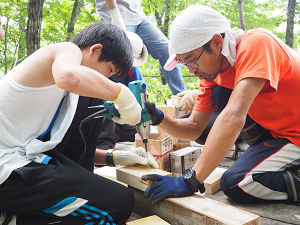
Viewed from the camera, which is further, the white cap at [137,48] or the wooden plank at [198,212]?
the white cap at [137,48]

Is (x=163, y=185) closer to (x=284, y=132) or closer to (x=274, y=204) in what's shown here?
(x=274, y=204)

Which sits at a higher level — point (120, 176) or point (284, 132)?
point (284, 132)

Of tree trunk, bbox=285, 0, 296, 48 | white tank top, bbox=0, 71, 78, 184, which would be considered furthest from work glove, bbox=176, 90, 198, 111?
tree trunk, bbox=285, 0, 296, 48

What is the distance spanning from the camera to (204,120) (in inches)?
90.6

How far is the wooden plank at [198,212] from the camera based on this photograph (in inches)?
51.0

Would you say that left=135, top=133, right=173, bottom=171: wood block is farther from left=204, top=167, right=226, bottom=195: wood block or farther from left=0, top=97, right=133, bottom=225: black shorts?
left=0, top=97, right=133, bottom=225: black shorts

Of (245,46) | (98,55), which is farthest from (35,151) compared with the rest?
(245,46)

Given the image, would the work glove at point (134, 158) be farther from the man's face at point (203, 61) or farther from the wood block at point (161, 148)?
the man's face at point (203, 61)

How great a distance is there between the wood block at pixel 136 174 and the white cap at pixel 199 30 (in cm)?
80

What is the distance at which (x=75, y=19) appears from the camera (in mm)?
6660

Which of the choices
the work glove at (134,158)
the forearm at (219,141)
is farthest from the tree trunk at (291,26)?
the forearm at (219,141)

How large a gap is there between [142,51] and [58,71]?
1573 millimetres

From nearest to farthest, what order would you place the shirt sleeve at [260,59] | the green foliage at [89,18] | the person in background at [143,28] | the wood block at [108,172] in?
the shirt sleeve at [260,59]
the wood block at [108,172]
the person in background at [143,28]
the green foliage at [89,18]

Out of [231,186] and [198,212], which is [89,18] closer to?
[231,186]
